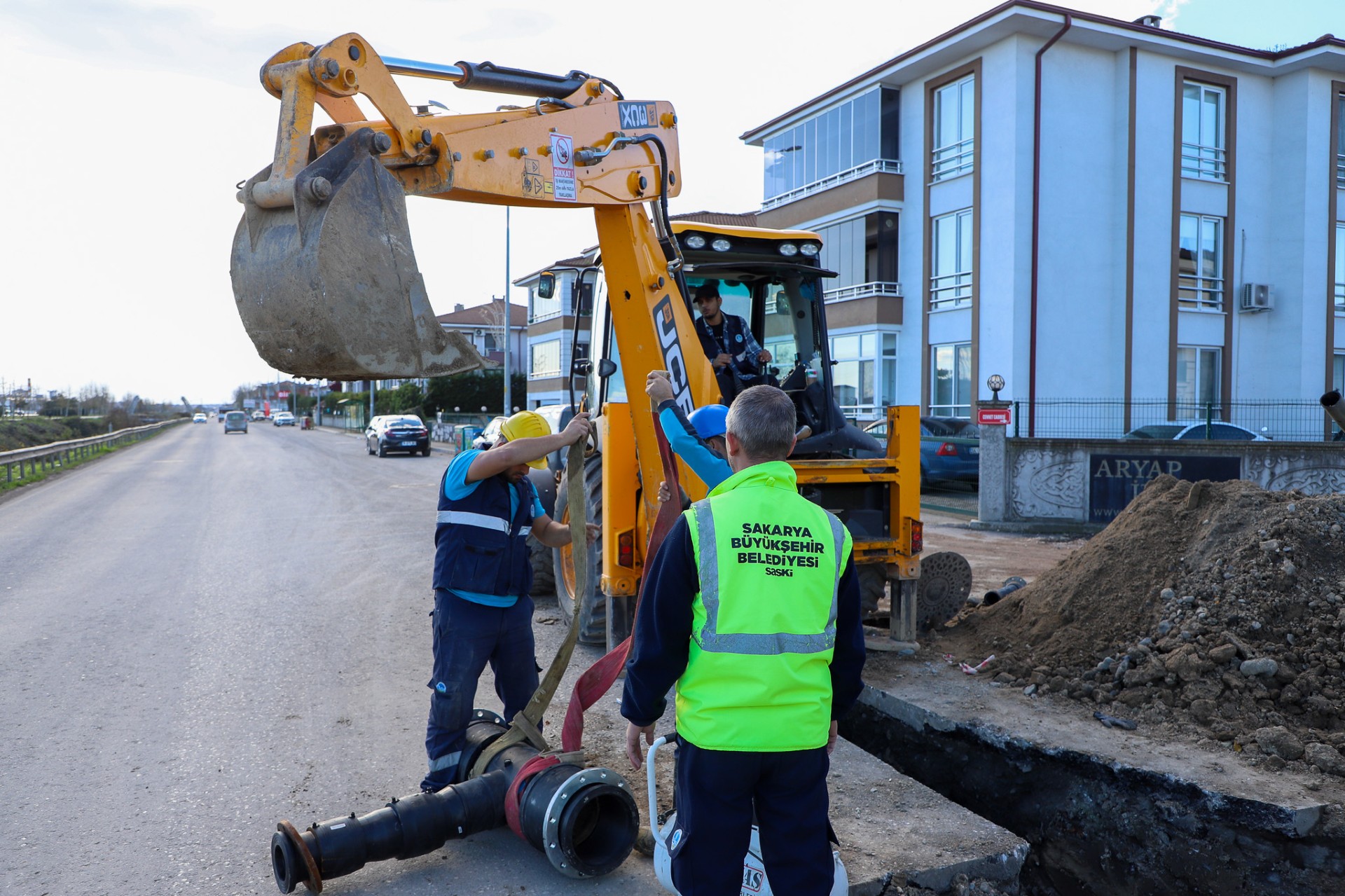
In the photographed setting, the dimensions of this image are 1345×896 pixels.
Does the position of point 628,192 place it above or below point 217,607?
above

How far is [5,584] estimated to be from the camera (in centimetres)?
984

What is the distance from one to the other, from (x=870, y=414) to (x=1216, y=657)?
71.7 feet

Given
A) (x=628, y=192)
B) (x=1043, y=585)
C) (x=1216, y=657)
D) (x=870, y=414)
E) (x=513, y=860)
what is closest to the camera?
(x=513, y=860)

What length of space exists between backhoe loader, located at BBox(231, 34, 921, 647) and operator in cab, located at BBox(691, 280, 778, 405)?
0.41 meters

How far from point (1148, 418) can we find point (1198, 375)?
327 centimetres

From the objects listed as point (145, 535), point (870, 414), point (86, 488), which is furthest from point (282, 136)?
point (870, 414)

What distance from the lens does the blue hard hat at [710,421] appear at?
4012 mm

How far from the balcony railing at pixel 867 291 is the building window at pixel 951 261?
53.7 inches

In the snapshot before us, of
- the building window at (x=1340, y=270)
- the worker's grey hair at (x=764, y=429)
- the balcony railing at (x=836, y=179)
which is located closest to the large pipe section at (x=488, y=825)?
the worker's grey hair at (x=764, y=429)

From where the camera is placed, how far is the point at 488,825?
3973 millimetres

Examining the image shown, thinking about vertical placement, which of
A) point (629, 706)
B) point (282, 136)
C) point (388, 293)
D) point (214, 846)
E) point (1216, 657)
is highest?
point (282, 136)

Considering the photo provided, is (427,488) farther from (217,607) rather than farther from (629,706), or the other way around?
(629,706)

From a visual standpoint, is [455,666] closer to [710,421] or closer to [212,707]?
[710,421]

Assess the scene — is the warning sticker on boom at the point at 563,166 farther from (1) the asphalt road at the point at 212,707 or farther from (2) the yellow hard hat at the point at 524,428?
(1) the asphalt road at the point at 212,707
